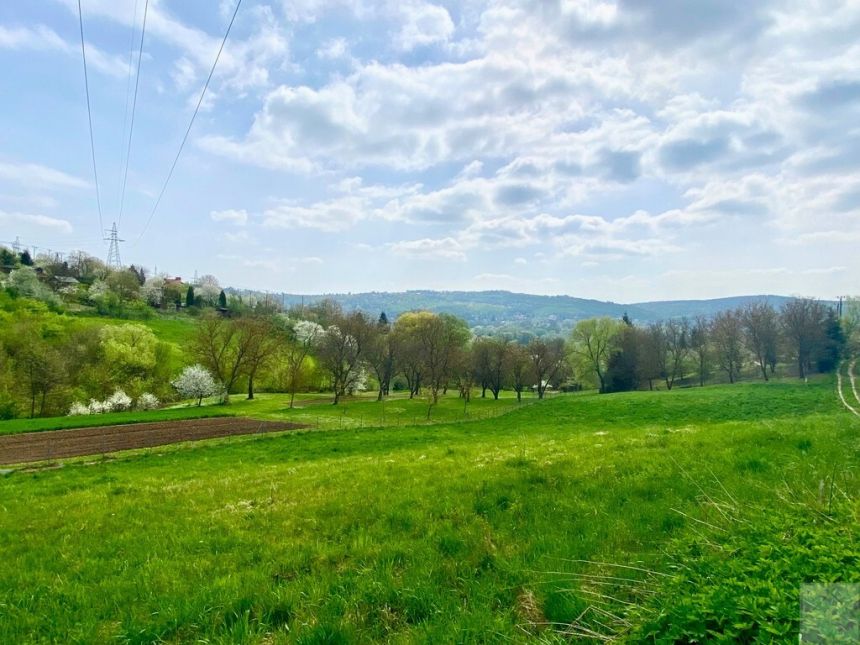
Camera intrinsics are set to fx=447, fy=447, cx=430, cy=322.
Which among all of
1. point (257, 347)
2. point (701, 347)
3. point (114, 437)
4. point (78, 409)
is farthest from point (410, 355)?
point (701, 347)

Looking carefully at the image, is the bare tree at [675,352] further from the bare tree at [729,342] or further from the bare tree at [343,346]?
the bare tree at [343,346]

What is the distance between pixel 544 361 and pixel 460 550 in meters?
80.8

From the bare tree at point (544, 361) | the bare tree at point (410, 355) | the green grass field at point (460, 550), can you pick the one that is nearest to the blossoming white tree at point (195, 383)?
the bare tree at point (410, 355)

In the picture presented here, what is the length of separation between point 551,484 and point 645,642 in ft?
18.3

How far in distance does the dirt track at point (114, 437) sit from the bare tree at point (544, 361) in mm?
52565

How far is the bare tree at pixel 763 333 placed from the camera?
7238 centimetres

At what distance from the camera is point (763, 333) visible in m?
72.8

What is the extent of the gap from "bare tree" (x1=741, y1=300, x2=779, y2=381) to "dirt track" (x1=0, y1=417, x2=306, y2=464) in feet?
242

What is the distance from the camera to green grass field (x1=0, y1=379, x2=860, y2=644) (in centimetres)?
385

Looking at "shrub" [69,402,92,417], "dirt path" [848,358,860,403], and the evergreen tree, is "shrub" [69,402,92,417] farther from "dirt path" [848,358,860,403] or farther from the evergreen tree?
the evergreen tree

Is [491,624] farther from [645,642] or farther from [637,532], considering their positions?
[637,532]

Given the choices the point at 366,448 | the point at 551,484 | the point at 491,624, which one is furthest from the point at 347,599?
the point at 366,448

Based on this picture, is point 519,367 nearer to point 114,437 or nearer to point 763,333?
point 763,333

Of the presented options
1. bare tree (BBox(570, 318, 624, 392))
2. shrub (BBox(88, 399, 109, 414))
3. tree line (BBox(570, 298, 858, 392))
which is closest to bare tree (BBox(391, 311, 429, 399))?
tree line (BBox(570, 298, 858, 392))
